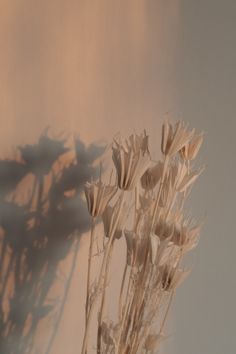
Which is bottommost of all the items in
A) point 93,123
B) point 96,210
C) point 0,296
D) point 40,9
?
point 0,296

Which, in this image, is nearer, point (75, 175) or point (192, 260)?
point (75, 175)

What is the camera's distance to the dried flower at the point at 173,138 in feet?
3.14

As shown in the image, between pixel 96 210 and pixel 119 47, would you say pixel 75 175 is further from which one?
pixel 119 47

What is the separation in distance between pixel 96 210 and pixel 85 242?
24 cm

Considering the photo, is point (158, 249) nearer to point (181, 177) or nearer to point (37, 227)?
point (181, 177)

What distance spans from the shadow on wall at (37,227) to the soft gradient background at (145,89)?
4cm

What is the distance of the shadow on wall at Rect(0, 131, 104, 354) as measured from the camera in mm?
1090

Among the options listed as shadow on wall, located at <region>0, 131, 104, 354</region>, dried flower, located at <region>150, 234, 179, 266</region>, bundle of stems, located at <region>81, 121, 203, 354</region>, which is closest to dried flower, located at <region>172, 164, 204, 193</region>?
bundle of stems, located at <region>81, 121, 203, 354</region>

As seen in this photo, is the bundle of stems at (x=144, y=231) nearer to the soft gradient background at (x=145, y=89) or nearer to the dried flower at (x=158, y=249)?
the dried flower at (x=158, y=249)

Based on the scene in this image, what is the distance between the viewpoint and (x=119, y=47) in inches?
48.2

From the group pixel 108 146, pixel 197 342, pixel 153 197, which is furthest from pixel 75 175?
pixel 197 342

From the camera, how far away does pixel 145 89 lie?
1271 millimetres

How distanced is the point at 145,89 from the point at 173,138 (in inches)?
13.5

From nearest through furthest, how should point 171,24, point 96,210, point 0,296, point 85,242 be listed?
1. point 96,210
2. point 0,296
3. point 85,242
4. point 171,24
